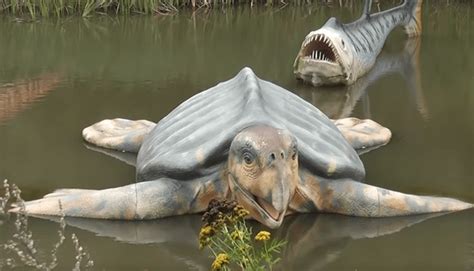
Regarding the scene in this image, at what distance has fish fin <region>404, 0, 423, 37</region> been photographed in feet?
33.2

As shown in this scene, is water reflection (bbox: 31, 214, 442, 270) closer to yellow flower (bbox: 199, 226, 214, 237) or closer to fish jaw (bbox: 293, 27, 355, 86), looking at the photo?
yellow flower (bbox: 199, 226, 214, 237)

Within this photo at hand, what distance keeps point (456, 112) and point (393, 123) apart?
23.7 inches

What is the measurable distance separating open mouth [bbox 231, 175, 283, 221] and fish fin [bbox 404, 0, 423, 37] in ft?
20.5

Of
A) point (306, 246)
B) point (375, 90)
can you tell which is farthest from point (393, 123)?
point (306, 246)

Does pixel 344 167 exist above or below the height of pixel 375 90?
above

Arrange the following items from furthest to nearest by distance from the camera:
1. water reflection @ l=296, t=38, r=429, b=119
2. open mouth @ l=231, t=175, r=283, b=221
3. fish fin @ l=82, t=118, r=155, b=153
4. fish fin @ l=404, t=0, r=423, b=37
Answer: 1. fish fin @ l=404, t=0, r=423, b=37
2. water reflection @ l=296, t=38, r=429, b=119
3. fish fin @ l=82, t=118, r=155, b=153
4. open mouth @ l=231, t=175, r=283, b=221

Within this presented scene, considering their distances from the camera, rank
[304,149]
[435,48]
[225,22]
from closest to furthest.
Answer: [304,149] < [435,48] < [225,22]

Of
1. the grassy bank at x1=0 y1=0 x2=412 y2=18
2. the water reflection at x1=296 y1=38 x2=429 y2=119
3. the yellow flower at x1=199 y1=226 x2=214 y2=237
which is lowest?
the grassy bank at x1=0 y1=0 x2=412 y2=18

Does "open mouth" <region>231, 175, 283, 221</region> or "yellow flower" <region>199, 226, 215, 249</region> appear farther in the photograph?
"open mouth" <region>231, 175, 283, 221</region>

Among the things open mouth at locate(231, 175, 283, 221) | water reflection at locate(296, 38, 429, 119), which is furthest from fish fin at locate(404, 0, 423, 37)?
open mouth at locate(231, 175, 283, 221)

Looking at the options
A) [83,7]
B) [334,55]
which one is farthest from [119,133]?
[83,7]

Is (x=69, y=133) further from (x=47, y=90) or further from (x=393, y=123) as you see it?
(x=393, y=123)

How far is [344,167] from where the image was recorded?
459cm

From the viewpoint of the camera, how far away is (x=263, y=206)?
4.25 metres
